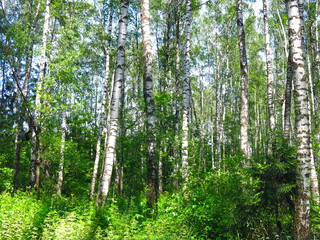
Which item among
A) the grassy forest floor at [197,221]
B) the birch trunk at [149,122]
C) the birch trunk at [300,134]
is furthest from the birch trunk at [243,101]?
the birch trunk at [300,134]

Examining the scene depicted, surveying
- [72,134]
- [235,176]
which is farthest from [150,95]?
[72,134]

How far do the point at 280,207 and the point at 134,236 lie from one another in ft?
9.11

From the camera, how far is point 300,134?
3971mm

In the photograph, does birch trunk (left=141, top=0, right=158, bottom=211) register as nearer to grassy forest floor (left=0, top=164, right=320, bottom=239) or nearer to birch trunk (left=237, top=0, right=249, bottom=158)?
grassy forest floor (left=0, top=164, right=320, bottom=239)

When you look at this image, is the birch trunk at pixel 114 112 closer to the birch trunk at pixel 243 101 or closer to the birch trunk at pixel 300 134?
the birch trunk at pixel 243 101

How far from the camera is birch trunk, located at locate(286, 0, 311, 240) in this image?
368 cm

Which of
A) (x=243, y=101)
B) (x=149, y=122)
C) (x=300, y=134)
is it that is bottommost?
(x=300, y=134)

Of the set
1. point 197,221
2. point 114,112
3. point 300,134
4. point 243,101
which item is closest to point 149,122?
point 114,112

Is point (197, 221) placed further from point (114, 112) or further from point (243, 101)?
point (243, 101)

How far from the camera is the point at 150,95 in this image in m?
6.21

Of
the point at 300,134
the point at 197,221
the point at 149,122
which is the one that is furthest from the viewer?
the point at 149,122

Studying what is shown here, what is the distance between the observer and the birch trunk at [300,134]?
3.68m

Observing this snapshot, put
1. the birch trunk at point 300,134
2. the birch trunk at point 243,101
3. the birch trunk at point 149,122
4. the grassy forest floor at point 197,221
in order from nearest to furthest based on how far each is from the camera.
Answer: the birch trunk at point 300,134
the grassy forest floor at point 197,221
the birch trunk at point 149,122
the birch trunk at point 243,101

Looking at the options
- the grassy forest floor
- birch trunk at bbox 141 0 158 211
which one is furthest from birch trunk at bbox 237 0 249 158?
birch trunk at bbox 141 0 158 211
